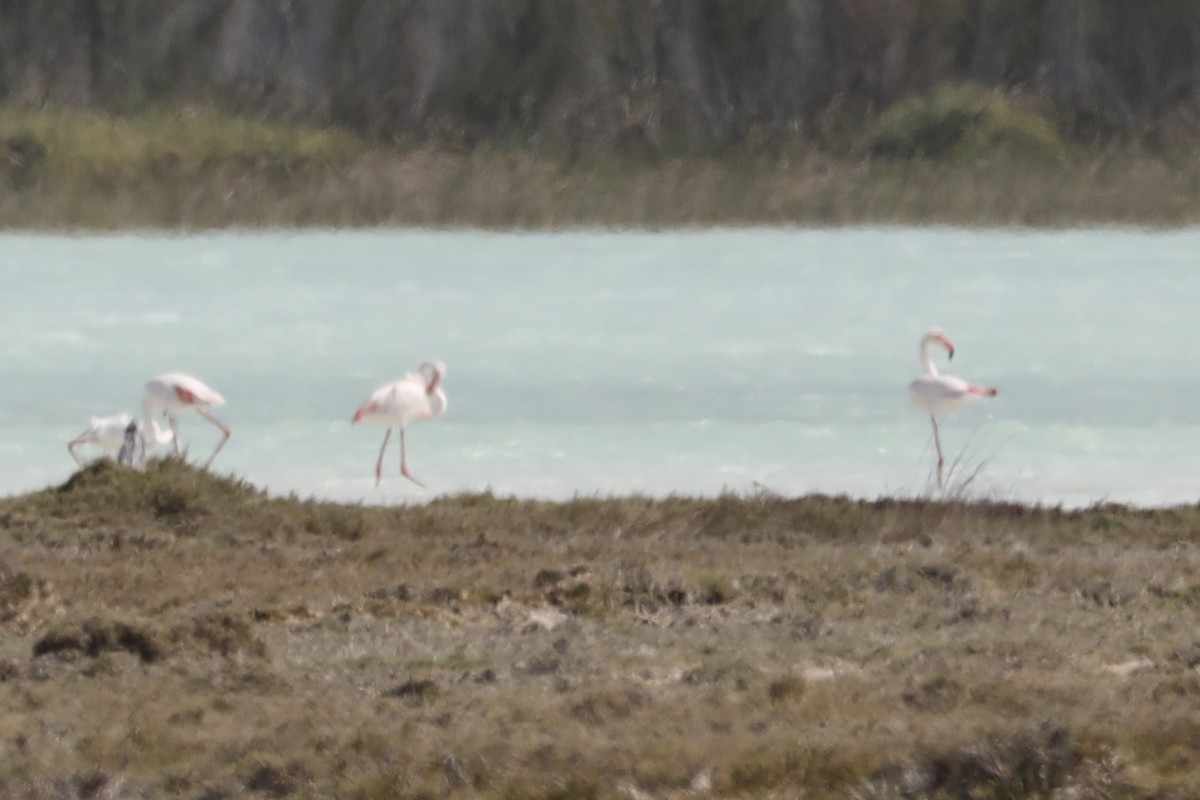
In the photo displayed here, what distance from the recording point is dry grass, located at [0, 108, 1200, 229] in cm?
4612

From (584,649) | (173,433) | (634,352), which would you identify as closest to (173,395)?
(173,433)

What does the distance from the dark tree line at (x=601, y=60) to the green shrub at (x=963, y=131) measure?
2.27 metres

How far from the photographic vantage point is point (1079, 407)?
942 inches

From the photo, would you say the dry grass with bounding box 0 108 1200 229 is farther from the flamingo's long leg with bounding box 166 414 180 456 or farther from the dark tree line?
the flamingo's long leg with bounding box 166 414 180 456

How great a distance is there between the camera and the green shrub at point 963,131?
51.3m

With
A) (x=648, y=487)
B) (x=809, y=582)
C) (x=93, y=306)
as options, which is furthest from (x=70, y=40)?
(x=809, y=582)

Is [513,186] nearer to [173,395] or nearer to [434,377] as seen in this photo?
[434,377]

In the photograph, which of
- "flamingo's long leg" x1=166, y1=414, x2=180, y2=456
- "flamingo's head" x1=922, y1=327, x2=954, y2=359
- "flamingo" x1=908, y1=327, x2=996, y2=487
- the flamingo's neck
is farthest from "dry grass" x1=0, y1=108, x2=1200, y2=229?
"flamingo" x1=908, y1=327, x2=996, y2=487

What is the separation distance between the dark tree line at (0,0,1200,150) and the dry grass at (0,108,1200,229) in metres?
3.82

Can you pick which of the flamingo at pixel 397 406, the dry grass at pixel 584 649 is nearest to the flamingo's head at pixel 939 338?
the flamingo at pixel 397 406

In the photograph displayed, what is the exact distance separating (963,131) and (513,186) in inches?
401

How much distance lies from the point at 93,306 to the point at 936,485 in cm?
2077

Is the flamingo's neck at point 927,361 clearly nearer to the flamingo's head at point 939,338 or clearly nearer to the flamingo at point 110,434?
the flamingo's head at point 939,338

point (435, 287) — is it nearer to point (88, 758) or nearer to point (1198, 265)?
point (1198, 265)
